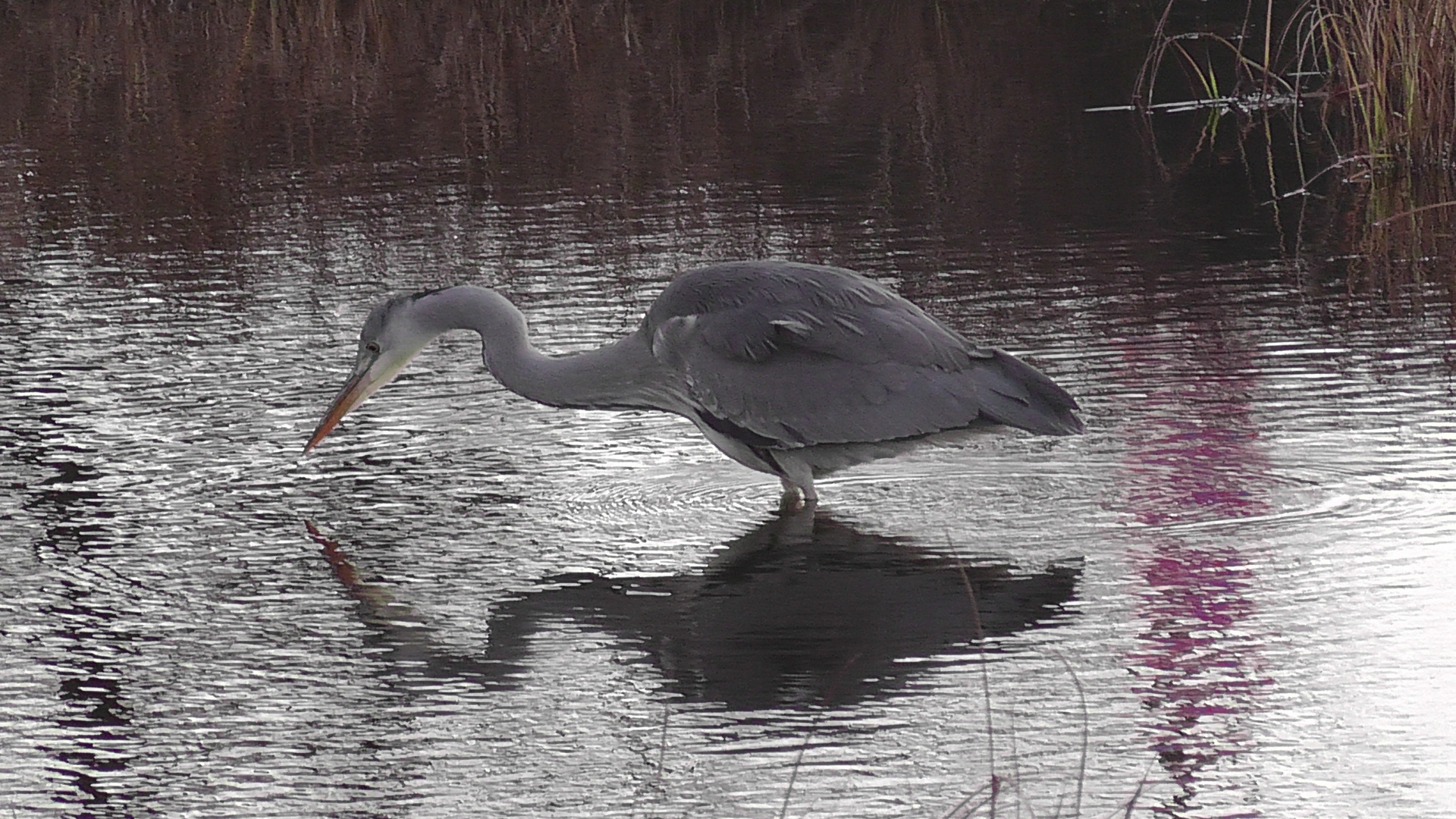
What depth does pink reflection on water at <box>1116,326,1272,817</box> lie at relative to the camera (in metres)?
4.60

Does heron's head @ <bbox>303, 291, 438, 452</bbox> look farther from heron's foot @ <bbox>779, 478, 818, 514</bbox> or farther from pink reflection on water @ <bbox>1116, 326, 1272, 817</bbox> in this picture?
pink reflection on water @ <bbox>1116, 326, 1272, 817</bbox>

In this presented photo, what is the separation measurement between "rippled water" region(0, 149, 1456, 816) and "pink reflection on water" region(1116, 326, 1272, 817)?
0.05 ft

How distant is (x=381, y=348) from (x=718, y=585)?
1597 millimetres

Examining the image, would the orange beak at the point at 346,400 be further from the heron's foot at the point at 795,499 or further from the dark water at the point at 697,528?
the heron's foot at the point at 795,499

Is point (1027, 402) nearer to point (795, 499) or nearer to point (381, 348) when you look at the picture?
point (795, 499)

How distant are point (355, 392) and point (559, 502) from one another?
0.82 meters

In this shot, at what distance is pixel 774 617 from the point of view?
5.65m

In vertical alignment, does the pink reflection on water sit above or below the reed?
below

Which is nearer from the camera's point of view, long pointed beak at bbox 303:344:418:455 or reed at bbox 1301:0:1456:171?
long pointed beak at bbox 303:344:418:455

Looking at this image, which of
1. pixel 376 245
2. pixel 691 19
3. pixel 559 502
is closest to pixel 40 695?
pixel 559 502

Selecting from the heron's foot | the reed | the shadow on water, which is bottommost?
the shadow on water

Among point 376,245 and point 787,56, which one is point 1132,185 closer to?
point 376,245

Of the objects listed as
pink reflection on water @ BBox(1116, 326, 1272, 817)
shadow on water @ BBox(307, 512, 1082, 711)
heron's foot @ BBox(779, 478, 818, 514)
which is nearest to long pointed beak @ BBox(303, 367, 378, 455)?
shadow on water @ BBox(307, 512, 1082, 711)

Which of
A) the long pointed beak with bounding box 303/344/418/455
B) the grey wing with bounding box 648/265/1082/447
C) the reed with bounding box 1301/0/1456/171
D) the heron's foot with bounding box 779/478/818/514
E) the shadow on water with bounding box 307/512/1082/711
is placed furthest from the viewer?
the reed with bounding box 1301/0/1456/171
